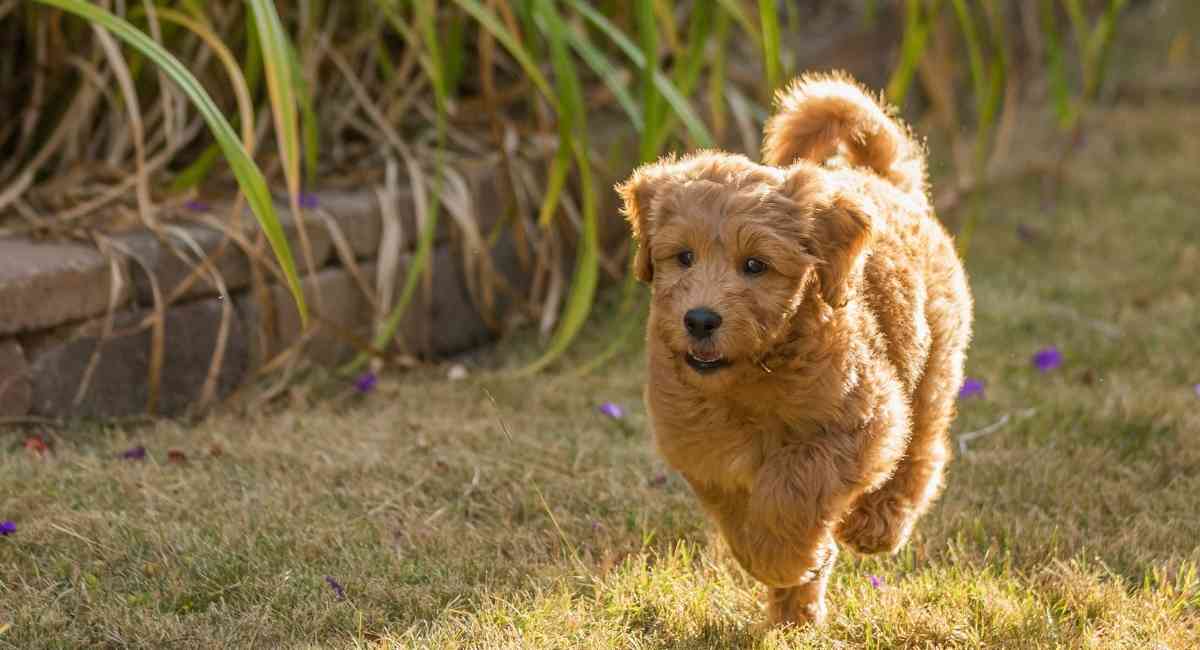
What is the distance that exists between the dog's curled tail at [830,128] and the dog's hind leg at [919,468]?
0.44 m

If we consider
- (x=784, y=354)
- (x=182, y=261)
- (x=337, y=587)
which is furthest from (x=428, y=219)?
(x=784, y=354)

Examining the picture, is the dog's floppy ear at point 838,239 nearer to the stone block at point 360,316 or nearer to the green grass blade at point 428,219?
the green grass blade at point 428,219

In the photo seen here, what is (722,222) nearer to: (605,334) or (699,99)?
(605,334)

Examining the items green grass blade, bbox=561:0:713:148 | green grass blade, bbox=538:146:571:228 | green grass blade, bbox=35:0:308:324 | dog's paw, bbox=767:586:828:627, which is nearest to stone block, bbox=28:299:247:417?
green grass blade, bbox=35:0:308:324

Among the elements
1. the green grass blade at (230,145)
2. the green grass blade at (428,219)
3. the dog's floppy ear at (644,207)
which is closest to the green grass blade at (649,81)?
the green grass blade at (428,219)

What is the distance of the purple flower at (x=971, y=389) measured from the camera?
440 cm

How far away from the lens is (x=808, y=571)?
2750mm

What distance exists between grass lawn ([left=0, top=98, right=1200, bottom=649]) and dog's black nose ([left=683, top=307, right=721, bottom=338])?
71 centimetres

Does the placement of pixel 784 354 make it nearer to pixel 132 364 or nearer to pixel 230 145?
pixel 230 145

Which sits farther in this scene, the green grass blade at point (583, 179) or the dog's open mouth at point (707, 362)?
the green grass blade at point (583, 179)

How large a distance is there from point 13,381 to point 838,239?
2.38 metres

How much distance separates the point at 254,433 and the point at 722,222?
191 centimetres

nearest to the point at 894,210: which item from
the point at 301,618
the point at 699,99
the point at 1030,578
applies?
the point at 1030,578

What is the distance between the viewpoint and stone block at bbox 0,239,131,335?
12.5ft
